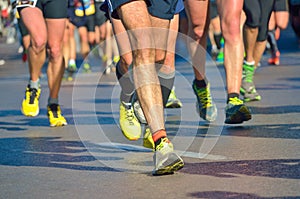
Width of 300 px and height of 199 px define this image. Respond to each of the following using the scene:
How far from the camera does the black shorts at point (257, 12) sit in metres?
9.03

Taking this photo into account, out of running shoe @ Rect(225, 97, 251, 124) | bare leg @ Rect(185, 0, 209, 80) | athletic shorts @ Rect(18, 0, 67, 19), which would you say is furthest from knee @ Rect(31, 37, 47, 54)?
running shoe @ Rect(225, 97, 251, 124)

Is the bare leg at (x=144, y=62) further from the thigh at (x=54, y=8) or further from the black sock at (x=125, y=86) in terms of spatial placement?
the thigh at (x=54, y=8)

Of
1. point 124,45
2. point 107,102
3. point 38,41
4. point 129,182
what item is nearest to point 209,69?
point 107,102

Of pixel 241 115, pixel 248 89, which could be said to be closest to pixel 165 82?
pixel 241 115

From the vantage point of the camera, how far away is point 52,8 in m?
8.07

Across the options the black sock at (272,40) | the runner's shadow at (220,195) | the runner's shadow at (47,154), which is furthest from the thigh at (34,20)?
the black sock at (272,40)

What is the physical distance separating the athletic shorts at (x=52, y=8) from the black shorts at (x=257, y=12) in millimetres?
1863

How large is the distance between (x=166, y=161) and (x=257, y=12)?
13.4 feet

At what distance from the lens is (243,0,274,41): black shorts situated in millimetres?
9031

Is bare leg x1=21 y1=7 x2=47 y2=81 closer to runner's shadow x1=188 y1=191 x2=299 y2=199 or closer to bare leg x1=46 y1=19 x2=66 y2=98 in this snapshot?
bare leg x1=46 y1=19 x2=66 y2=98

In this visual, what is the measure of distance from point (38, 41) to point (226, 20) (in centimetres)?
178

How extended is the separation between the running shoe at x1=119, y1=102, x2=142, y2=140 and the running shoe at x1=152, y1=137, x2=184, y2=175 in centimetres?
117

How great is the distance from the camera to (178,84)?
41.7 feet

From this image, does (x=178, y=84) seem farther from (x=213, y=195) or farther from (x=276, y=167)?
(x=213, y=195)
